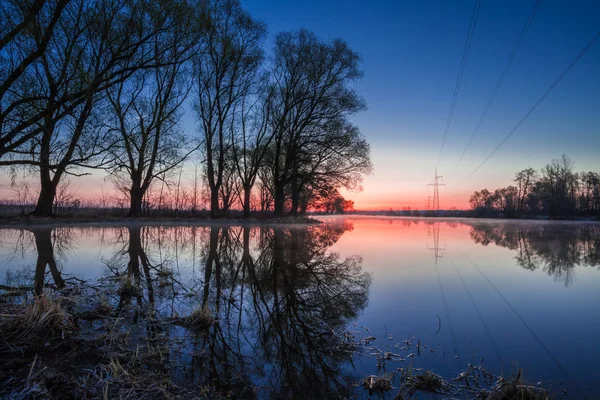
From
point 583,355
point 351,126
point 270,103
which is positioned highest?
point 270,103

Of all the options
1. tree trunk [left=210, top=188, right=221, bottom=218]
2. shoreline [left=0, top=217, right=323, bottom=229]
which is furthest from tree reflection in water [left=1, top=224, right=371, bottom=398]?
tree trunk [left=210, top=188, right=221, bottom=218]

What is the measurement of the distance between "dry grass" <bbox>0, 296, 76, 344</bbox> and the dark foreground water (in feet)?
1.09

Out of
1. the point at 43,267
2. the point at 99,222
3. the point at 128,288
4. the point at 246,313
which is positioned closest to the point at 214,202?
the point at 99,222

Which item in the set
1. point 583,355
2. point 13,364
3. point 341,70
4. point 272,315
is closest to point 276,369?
point 272,315

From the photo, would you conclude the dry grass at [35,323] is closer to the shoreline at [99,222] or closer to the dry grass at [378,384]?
the dry grass at [378,384]

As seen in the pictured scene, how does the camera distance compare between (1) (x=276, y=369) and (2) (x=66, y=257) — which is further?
(2) (x=66, y=257)

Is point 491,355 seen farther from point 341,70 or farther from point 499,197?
point 499,197

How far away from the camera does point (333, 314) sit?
189 inches

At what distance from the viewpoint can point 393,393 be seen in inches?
107

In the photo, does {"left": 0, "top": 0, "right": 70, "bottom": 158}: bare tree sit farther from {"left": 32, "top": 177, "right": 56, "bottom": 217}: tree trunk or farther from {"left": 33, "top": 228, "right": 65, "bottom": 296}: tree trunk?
{"left": 32, "top": 177, "right": 56, "bottom": 217}: tree trunk

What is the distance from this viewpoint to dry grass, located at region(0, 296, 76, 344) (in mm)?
3292

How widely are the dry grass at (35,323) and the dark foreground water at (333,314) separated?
0.33 m

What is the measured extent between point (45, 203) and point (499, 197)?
114646 millimetres

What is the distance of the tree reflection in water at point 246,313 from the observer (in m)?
2.95
